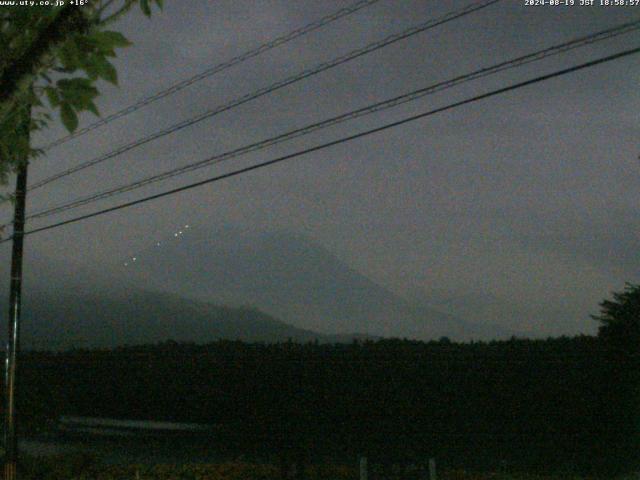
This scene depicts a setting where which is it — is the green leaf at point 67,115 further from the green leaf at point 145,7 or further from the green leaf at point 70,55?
the green leaf at point 145,7

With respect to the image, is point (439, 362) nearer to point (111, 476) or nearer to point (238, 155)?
point (111, 476)

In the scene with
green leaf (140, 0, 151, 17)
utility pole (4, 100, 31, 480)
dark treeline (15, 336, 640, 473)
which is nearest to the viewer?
green leaf (140, 0, 151, 17)

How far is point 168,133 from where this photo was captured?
39.9ft

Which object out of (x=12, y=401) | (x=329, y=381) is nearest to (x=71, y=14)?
(x=12, y=401)

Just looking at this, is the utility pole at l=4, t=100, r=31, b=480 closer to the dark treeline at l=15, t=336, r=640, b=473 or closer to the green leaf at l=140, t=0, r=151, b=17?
the dark treeline at l=15, t=336, r=640, b=473

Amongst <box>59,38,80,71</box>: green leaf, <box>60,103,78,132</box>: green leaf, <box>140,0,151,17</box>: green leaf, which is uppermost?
<box>140,0,151,17</box>: green leaf

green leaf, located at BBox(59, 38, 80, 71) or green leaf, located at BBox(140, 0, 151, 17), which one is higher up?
green leaf, located at BBox(140, 0, 151, 17)

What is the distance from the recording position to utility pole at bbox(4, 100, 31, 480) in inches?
516

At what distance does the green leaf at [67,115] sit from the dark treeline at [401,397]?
12.2 meters

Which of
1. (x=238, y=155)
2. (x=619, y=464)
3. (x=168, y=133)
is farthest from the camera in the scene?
(x=619, y=464)

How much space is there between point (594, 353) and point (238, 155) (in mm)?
13585

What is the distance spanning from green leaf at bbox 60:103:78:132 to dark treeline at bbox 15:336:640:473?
39.9ft

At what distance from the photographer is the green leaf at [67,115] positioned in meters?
3.55

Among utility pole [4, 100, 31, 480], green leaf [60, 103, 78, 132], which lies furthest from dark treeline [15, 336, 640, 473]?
green leaf [60, 103, 78, 132]
